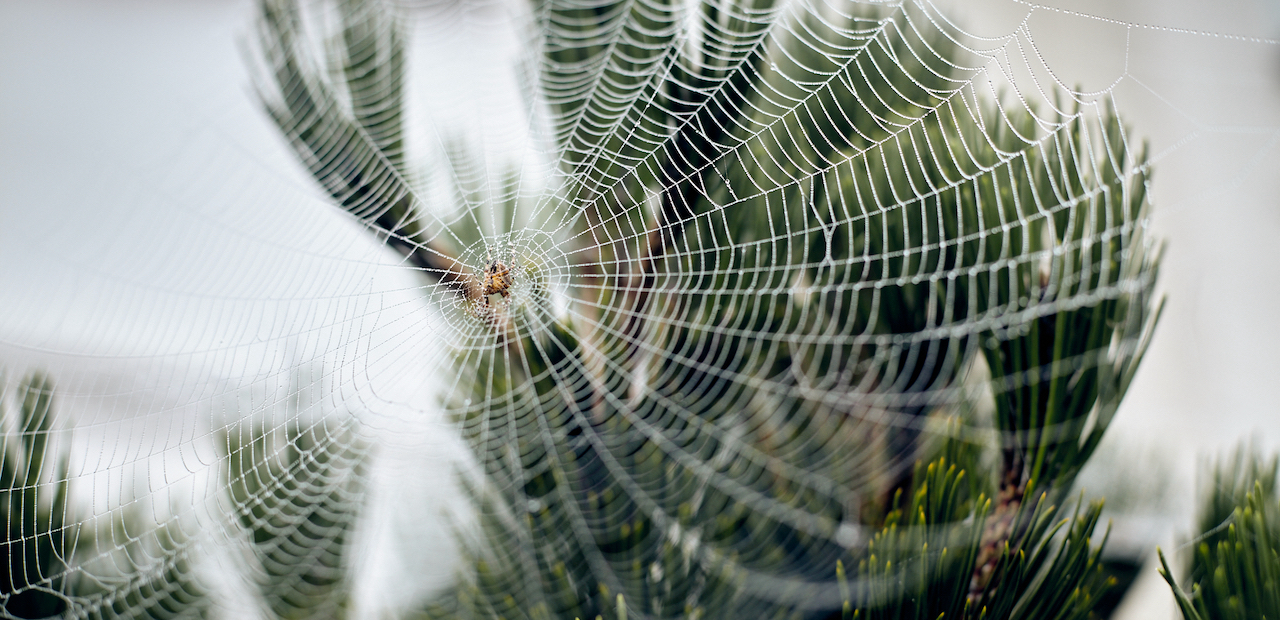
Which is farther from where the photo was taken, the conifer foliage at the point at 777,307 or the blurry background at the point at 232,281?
the blurry background at the point at 232,281

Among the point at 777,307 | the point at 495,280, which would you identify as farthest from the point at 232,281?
the point at 777,307

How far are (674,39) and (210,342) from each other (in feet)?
0.98

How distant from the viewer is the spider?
1.24ft

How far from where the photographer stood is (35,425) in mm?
312

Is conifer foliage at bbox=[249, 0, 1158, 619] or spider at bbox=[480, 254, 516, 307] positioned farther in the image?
spider at bbox=[480, 254, 516, 307]

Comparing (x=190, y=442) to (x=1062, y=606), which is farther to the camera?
(x=190, y=442)

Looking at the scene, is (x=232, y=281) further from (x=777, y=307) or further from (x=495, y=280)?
(x=777, y=307)

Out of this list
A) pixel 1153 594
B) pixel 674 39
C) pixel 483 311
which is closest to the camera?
pixel 674 39

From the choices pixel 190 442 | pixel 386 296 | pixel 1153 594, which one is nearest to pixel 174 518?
pixel 190 442

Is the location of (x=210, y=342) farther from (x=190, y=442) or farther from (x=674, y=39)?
(x=674, y=39)

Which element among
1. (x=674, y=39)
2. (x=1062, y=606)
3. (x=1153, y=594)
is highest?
(x=674, y=39)

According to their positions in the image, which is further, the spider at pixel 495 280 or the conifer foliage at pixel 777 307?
the spider at pixel 495 280

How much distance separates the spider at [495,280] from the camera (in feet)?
1.24

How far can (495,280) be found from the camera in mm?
386
